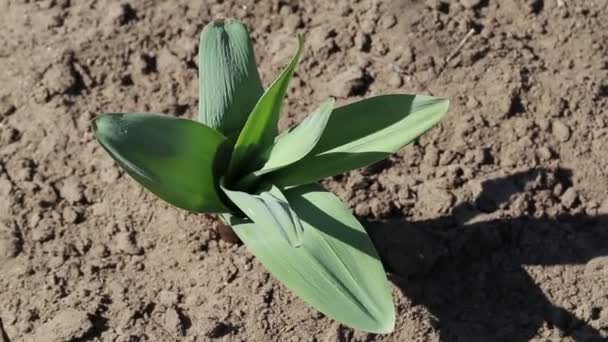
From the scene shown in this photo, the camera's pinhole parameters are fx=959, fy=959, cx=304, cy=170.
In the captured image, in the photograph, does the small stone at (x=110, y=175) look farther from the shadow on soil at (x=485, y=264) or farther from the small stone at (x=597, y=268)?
the small stone at (x=597, y=268)

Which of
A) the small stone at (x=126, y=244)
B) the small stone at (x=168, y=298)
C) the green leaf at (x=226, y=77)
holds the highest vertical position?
the green leaf at (x=226, y=77)

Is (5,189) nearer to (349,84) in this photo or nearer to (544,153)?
(349,84)

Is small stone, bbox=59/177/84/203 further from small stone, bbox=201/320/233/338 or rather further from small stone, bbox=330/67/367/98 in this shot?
small stone, bbox=330/67/367/98

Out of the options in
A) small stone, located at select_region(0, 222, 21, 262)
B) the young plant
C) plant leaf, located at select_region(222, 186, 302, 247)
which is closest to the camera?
plant leaf, located at select_region(222, 186, 302, 247)

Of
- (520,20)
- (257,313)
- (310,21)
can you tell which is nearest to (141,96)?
(310,21)

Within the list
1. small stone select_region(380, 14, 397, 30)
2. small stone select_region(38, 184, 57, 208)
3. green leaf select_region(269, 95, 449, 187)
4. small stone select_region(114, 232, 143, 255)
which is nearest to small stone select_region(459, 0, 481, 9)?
small stone select_region(380, 14, 397, 30)

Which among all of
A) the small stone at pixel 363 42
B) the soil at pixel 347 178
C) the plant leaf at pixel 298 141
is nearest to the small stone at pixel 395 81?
the soil at pixel 347 178
